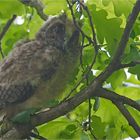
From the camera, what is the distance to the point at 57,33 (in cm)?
257

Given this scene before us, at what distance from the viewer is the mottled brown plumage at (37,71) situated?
2.34m

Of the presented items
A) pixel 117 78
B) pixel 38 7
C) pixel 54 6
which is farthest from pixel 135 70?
pixel 38 7

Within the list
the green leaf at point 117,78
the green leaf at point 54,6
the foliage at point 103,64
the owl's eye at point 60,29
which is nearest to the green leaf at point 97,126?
the foliage at point 103,64

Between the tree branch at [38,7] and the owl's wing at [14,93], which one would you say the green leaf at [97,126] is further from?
the tree branch at [38,7]

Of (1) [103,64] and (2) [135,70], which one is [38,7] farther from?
(2) [135,70]

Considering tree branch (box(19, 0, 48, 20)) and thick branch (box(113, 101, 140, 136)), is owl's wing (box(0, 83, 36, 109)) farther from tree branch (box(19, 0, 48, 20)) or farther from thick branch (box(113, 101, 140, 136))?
tree branch (box(19, 0, 48, 20))

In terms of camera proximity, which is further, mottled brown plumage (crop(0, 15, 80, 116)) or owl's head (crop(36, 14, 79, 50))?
owl's head (crop(36, 14, 79, 50))

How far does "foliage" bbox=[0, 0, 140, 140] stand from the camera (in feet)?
7.17

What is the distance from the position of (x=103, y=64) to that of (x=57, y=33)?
0.27 m

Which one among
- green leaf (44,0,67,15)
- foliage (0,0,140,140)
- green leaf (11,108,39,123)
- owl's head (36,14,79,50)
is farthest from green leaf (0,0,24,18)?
green leaf (11,108,39,123)

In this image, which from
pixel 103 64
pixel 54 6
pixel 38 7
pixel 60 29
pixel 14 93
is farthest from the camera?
pixel 38 7

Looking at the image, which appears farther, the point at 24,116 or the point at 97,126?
the point at 97,126

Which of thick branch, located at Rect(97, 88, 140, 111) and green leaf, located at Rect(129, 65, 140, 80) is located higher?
green leaf, located at Rect(129, 65, 140, 80)

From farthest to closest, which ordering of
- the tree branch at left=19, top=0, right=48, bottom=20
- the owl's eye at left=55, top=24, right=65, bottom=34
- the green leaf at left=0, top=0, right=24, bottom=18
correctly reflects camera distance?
1. the tree branch at left=19, top=0, right=48, bottom=20
2. the owl's eye at left=55, top=24, right=65, bottom=34
3. the green leaf at left=0, top=0, right=24, bottom=18
